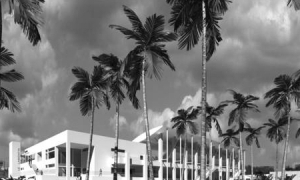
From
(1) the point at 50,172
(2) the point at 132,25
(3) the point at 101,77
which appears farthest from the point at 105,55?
(1) the point at 50,172

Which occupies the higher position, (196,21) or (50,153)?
(196,21)

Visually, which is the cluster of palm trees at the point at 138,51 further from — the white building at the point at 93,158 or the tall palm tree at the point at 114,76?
the white building at the point at 93,158

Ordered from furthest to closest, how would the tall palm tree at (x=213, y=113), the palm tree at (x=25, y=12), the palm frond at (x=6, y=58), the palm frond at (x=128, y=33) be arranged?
the tall palm tree at (x=213, y=113), the palm frond at (x=128, y=33), the palm frond at (x=6, y=58), the palm tree at (x=25, y=12)

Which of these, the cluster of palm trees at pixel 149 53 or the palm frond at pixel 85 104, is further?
the palm frond at pixel 85 104

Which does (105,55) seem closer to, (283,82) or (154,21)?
(154,21)

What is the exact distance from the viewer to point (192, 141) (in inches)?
3255

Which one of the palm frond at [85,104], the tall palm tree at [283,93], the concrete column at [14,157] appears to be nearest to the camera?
the palm frond at [85,104]

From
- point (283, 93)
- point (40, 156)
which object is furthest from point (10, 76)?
point (40, 156)

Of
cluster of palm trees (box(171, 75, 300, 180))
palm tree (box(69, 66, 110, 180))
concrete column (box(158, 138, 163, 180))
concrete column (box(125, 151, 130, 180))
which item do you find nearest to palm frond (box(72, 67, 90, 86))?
palm tree (box(69, 66, 110, 180))

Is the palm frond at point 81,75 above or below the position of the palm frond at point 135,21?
below

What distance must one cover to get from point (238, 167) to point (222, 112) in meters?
58.1

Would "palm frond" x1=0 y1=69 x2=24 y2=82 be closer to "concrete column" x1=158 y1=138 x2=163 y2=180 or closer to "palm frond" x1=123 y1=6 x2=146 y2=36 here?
"palm frond" x1=123 y1=6 x2=146 y2=36

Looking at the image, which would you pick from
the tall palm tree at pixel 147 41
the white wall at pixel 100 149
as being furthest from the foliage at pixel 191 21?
the white wall at pixel 100 149

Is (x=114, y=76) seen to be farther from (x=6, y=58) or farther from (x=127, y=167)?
(x=127, y=167)
